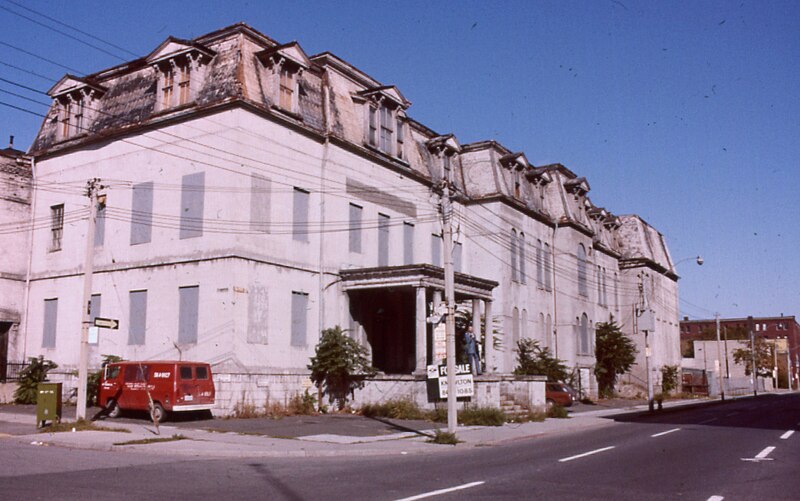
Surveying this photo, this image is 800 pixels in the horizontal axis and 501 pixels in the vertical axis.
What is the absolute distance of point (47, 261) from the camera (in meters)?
32.6

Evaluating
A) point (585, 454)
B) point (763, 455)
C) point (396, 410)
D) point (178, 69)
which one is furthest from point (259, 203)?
point (763, 455)

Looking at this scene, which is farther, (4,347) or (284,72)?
(4,347)

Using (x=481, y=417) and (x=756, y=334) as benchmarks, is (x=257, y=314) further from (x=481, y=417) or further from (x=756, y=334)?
(x=756, y=334)

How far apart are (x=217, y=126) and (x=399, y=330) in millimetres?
13147

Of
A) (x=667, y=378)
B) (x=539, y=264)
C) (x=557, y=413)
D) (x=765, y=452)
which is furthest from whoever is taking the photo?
(x=667, y=378)

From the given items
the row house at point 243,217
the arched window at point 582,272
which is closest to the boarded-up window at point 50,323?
the row house at point 243,217

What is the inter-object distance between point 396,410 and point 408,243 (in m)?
11.0

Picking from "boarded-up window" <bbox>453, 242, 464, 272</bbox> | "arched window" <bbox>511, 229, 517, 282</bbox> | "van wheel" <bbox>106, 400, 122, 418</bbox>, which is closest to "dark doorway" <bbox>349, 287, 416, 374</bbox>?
"boarded-up window" <bbox>453, 242, 464, 272</bbox>

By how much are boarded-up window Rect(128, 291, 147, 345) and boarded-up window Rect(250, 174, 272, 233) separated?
17.6ft

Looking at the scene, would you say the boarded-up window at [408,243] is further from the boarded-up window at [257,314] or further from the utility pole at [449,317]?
the utility pole at [449,317]

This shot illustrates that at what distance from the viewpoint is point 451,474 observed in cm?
1283

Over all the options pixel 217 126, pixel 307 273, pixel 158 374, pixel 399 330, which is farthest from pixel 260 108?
pixel 399 330

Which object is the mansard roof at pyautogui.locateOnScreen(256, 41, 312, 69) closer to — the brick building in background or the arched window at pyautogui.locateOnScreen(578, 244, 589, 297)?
the arched window at pyautogui.locateOnScreen(578, 244, 589, 297)

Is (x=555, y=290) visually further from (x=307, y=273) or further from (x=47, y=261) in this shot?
(x=47, y=261)
